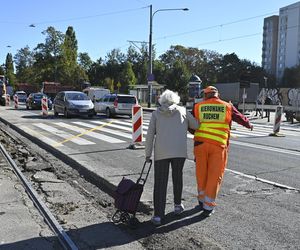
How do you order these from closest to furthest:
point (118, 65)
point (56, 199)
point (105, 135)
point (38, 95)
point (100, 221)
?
point (100, 221)
point (56, 199)
point (105, 135)
point (38, 95)
point (118, 65)

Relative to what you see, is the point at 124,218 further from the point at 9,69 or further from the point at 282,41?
the point at 282,41

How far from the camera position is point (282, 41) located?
428ft

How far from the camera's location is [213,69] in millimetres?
103875

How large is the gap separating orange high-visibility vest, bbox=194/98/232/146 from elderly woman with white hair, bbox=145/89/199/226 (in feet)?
1.41

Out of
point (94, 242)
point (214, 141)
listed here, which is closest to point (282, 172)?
point (214, 141)

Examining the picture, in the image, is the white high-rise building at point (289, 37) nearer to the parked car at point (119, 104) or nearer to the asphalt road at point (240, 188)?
the parked car at point (119, 104)

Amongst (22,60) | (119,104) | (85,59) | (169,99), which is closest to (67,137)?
(169,99)

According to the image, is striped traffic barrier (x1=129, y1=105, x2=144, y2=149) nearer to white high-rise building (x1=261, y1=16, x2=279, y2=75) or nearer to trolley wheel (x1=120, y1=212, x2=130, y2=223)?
trolley wheel (x1=120, y1=212, x2=130, y2=223)

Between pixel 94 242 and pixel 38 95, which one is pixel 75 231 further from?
pixel 38 95

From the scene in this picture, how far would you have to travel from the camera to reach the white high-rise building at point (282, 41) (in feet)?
404

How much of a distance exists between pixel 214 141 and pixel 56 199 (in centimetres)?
266

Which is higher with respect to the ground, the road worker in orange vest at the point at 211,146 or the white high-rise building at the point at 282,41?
the white high-rise building at the point at 282,41

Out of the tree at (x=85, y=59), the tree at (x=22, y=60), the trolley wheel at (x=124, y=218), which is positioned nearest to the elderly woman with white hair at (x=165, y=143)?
the trolley wheel at (x=124, y=218)

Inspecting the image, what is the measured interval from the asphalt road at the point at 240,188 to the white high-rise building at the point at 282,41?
366 feet
